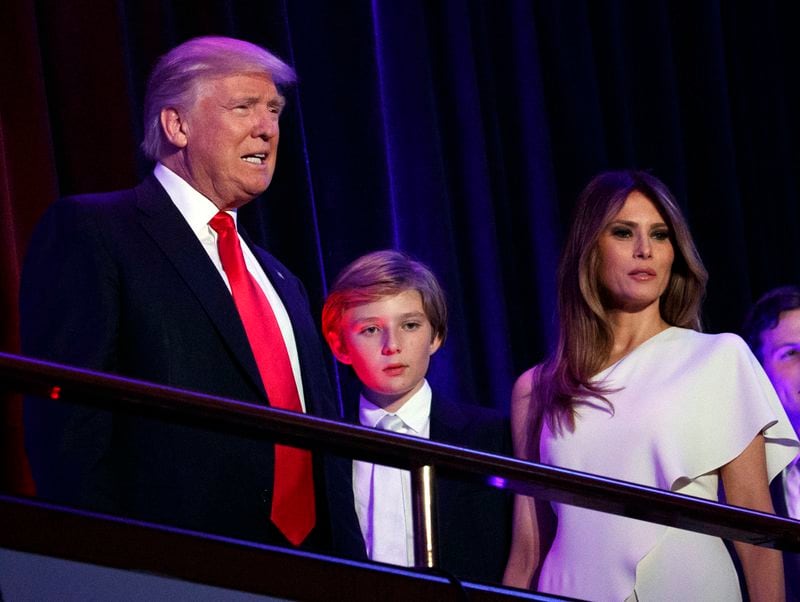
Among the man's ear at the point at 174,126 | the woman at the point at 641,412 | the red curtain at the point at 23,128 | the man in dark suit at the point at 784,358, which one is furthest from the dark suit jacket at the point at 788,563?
the red curtain at the point at 23,128

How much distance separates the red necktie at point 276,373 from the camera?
2.27 meters

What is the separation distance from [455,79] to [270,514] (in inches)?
89.3

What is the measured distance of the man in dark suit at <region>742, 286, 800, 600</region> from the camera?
3047mm

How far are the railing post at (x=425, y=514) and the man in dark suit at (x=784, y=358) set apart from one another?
171 cm

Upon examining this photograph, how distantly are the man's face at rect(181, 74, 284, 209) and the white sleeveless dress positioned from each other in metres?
0.81

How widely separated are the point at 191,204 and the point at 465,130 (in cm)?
183

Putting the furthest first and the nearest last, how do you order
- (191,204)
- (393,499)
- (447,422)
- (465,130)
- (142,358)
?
(465,130)
(447,422)
(393,499)
(191,204)
(142,358)

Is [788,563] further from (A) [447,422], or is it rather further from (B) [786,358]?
(A) [447,422]

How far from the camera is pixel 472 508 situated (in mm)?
2768

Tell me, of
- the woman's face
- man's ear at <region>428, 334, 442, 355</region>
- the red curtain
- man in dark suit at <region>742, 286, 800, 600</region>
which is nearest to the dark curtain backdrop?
the red curtain

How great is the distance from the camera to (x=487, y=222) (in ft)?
13.6

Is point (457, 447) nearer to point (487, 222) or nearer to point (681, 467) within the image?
point (681, 467)

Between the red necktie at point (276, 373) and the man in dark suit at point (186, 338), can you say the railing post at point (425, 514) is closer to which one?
the man in dark suit at point (186, 338)

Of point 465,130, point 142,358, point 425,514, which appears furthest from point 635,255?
point 465,130
